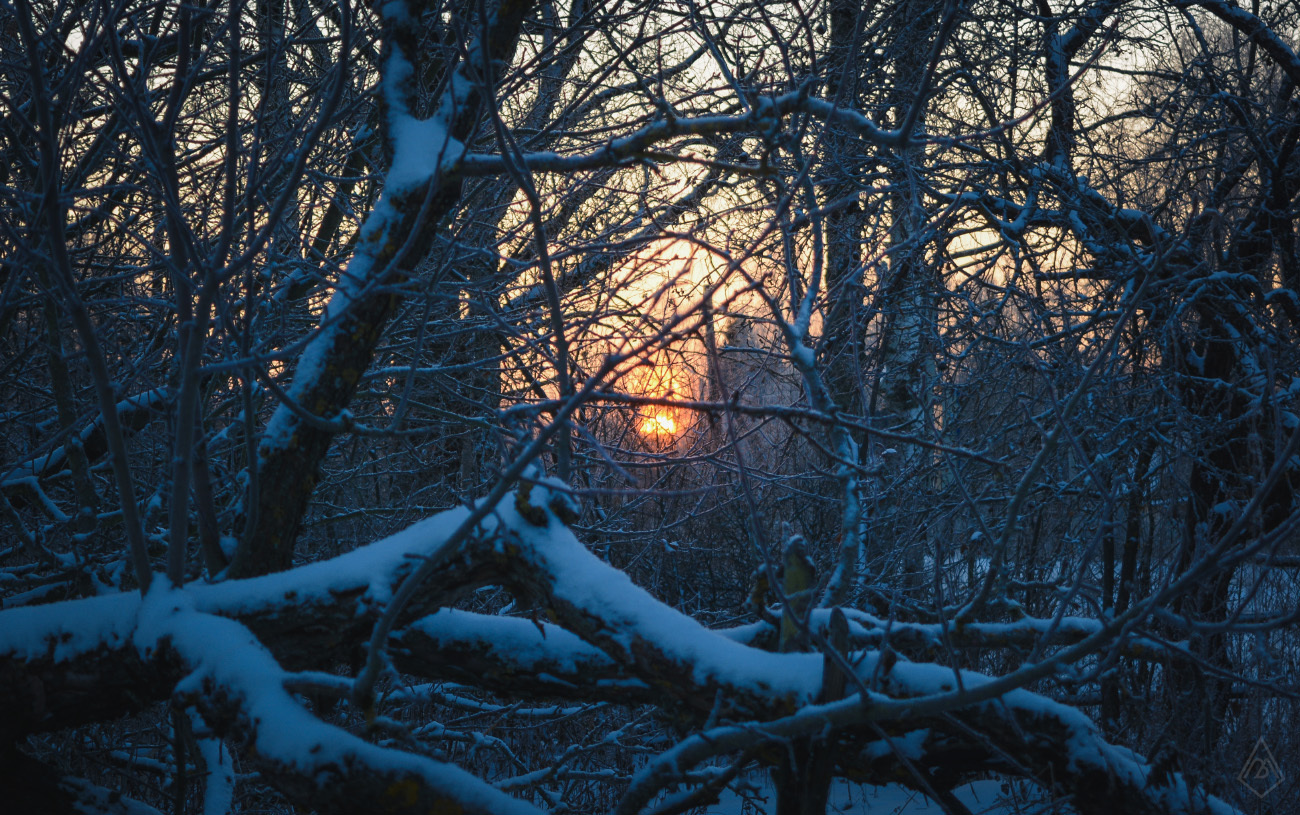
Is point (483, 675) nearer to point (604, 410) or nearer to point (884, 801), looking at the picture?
point (604, 410)

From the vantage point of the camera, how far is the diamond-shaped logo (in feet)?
13.6

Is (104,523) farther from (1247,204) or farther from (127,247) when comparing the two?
(1247,204)

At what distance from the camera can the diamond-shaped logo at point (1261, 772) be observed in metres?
4.16

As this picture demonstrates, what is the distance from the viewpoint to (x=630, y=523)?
18.5 ft

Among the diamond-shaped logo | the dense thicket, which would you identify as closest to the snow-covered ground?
the dense thicket

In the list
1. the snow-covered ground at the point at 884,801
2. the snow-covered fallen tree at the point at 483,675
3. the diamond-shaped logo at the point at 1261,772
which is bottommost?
the snow-covered ground at the point at 884,801

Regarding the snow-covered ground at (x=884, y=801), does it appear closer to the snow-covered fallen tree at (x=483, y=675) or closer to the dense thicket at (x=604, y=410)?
the dense thicket at (x=604, y=410)

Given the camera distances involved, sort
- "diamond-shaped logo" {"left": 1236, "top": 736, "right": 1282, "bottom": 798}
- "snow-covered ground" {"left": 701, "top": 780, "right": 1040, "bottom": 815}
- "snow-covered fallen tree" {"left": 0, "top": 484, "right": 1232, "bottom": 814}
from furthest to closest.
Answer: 1. "snow-covered ground" {"left": 701, "top": 780, "right": 1040, "bottom": 815}
2. "diamond-shaped logo" {"left": 1236, "top": 736, "right": 1282, "bottom": 798}
3. "snow-covered fallen tree" {"left": 0, "top": 484, "right": 1232, "bottom": 814}

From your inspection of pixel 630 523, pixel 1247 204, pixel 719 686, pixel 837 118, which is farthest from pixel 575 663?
pixel 1247 204

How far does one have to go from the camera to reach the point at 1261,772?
4309 mm

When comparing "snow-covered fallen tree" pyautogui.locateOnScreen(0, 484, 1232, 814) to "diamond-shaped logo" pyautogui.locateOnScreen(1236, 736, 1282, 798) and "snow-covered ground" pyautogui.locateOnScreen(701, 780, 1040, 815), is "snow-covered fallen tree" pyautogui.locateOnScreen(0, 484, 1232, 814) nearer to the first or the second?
"diamond-shaped logo" pyautogui.locateOnScreen(1236, 736, 1282, 798)

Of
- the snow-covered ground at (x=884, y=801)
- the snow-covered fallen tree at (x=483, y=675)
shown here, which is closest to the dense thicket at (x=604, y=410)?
the snow-covered fallen tree at (x=483, y=675)

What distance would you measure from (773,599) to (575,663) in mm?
2748

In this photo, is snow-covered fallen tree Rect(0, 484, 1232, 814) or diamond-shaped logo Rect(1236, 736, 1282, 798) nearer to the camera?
snow-covered fallen tree Rect(0, 484, 1232, 814)
